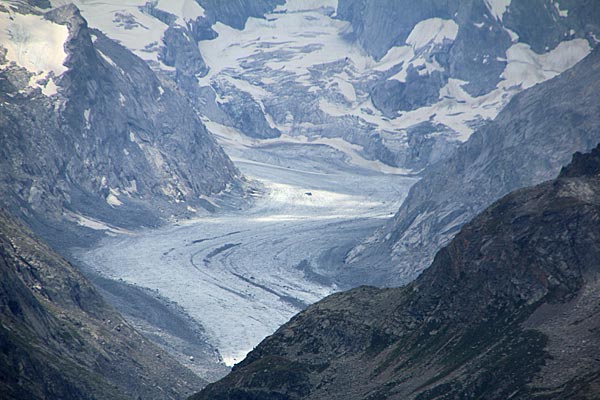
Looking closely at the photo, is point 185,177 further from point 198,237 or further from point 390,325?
point 390,325

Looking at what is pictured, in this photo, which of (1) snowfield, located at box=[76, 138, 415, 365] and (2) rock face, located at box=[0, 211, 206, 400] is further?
(1) snowfield, located at box=[76, 138, 415, 365]

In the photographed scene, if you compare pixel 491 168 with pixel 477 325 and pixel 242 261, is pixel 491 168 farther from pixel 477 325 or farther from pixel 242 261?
pixel 477 325

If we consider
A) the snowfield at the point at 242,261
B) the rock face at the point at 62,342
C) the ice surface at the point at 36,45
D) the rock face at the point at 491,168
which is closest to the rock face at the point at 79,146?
the ice surface at the point at 36,45

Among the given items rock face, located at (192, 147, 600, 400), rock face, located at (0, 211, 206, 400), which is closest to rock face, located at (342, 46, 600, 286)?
rock face, located at (0, 211, 206, 400)

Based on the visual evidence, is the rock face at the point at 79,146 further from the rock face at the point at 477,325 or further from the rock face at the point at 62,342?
the rock face at the point at 477,325

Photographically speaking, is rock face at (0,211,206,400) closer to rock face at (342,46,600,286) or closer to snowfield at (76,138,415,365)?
snowfield at (76,138,415,365)
